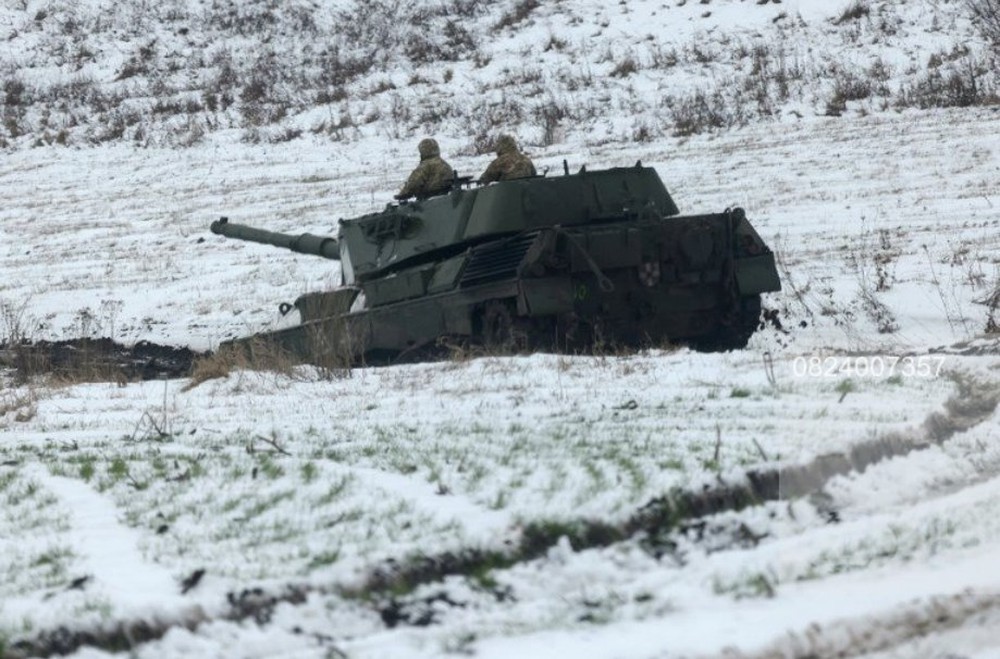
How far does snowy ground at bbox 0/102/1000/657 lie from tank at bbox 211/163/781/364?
1.02 m

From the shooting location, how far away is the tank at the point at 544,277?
12266 millimetres

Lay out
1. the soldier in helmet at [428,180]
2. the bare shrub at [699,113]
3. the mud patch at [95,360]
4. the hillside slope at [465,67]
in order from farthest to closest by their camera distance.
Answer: the hillside slope at [465,67]
the bare shrub at [699,113]
the soldier in helmet at [428,180]
the mud patch at [95,360]

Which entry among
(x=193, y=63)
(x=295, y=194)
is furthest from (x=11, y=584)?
(x=193, y=63)

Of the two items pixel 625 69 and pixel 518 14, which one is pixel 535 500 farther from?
pixel 518 14

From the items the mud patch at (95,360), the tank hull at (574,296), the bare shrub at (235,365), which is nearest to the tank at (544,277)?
the tank hull at (574,296)

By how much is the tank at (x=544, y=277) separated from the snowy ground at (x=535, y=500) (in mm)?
1016

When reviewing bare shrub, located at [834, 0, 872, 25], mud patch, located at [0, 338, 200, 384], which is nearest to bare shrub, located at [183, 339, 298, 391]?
mud patch, located at [0, 338, 200, 384]

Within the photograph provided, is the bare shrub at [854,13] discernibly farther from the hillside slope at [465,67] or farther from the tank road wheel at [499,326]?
the tank road wheel at [499,326]

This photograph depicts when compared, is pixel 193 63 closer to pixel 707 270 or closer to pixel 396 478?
pixel 707 270

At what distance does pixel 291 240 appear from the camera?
54.0ft

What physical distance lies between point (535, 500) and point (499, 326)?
6.99 metres

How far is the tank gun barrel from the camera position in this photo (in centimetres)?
1584

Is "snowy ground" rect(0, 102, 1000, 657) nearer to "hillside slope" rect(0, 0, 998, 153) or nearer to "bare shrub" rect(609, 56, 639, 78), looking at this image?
"hillside slope" rect(0, 0, 998, 153)

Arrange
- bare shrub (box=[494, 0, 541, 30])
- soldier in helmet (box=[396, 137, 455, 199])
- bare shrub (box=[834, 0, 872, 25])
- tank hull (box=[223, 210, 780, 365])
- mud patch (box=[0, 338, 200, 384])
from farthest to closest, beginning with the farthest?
bare shrub (box=[494, 0, 541, 30]) → bare shrub (box=[834, 0, 872, 25]) → soldier in helmet (box=[396, 137, 455, 199]) → mud patch (box=[0, 338, 200, 384]) → tank hull (box=[223, 210, 780, 365])
